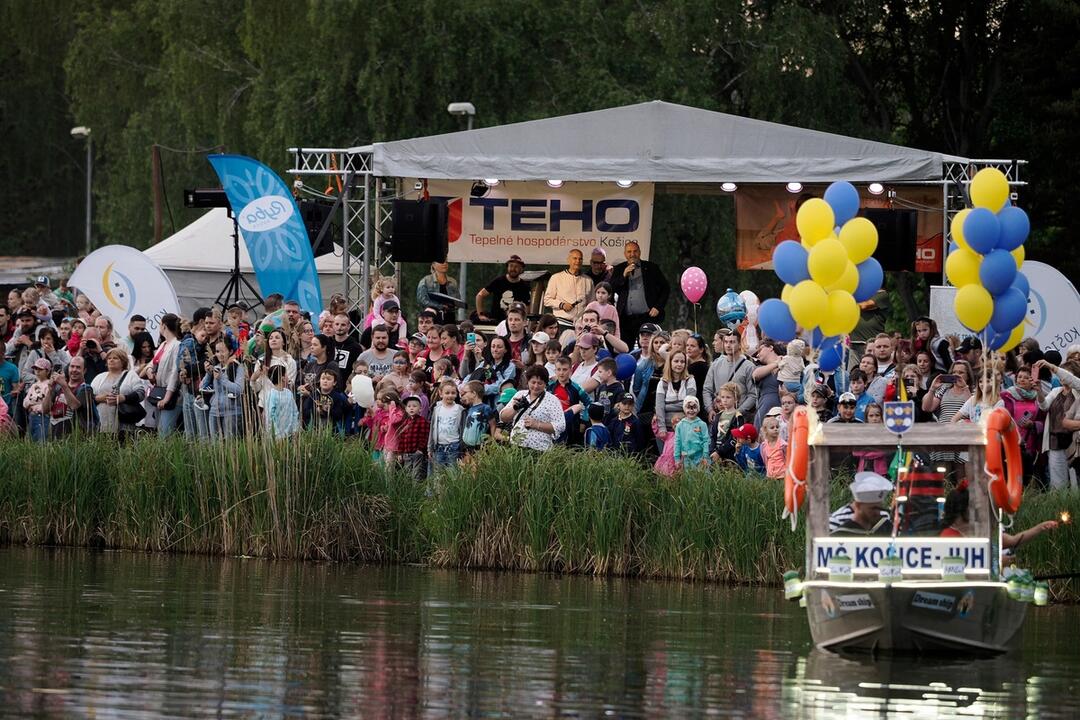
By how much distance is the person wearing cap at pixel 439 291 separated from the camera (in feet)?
88.1

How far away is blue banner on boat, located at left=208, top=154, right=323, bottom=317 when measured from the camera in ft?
84.4

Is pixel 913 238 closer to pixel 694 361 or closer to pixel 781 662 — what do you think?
pixel 694 361

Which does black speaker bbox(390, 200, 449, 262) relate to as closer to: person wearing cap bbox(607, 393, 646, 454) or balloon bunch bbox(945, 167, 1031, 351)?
person wearing cap bbox(607, 393, 646, 454)

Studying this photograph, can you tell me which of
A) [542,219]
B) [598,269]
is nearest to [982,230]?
[598,269]

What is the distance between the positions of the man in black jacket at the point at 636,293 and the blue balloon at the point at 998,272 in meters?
9.28

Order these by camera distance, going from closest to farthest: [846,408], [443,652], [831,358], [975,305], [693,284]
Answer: [443,652] → [975,305] → [846,408] → [831,358] → [693,284]

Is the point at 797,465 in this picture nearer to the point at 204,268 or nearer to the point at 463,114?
the point at 204,268

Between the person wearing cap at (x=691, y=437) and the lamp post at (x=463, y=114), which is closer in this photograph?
the person wearing cap at (x=691, y=437)

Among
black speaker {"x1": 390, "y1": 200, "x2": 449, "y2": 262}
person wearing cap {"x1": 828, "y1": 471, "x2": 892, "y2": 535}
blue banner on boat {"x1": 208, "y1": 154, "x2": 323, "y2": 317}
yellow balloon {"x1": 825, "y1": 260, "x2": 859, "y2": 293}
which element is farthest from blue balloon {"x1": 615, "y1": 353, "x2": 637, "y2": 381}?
person wearing cap {"x1": 828, "y1": 471, "x2": 892, "y2": 535}

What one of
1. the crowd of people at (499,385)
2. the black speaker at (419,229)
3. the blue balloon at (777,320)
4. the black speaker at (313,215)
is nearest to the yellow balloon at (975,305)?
the blue balloon at (777,320)

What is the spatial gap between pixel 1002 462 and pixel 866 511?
1139 mm

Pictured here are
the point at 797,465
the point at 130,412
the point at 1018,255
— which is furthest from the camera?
the point at 130,412

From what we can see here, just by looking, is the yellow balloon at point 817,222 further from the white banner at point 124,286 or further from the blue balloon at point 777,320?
the white banner at point 124,286

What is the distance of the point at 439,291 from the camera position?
27.2 metres
